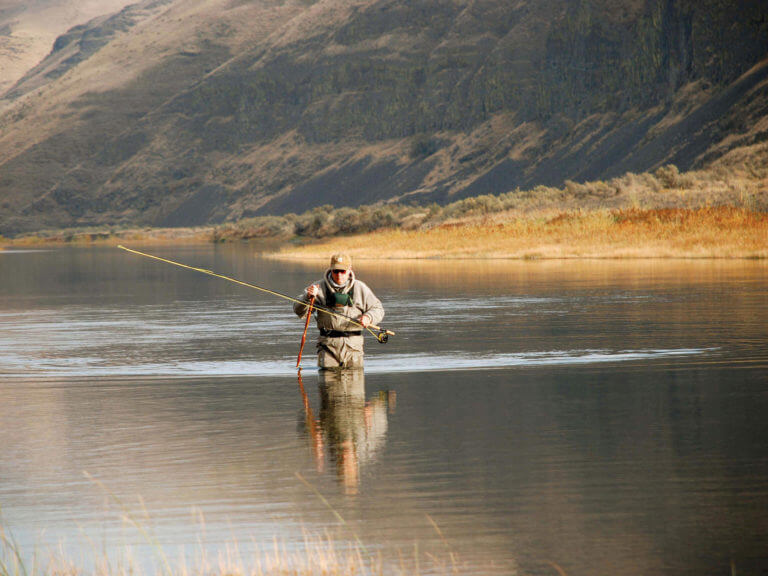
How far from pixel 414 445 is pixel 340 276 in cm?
353

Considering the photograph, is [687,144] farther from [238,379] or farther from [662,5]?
[238,379]

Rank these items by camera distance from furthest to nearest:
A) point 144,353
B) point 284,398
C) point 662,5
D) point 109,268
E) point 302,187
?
1. point 302,187
2. point 662,5
3. point 109,268
4. point 144,353
5. point 284,398

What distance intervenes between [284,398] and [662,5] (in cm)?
10530

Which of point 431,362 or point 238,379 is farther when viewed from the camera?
point 431,362

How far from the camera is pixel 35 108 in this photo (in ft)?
616

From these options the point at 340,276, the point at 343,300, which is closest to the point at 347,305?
the point at 343,300

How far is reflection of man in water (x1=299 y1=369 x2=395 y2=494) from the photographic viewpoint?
894cm

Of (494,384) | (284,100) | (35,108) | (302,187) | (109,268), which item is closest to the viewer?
(494,384)

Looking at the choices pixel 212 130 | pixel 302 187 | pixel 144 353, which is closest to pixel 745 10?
pixel 302 187

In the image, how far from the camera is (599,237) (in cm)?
4897

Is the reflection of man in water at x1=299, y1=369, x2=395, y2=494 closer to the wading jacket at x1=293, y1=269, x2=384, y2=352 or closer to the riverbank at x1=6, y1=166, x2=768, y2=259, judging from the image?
the wading jacket at x1=293, y1=269, x2=384, y2=352

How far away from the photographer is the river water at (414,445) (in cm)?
672

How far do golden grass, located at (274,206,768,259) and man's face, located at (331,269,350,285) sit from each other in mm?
30177

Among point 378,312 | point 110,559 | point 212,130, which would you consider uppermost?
point 212,130
